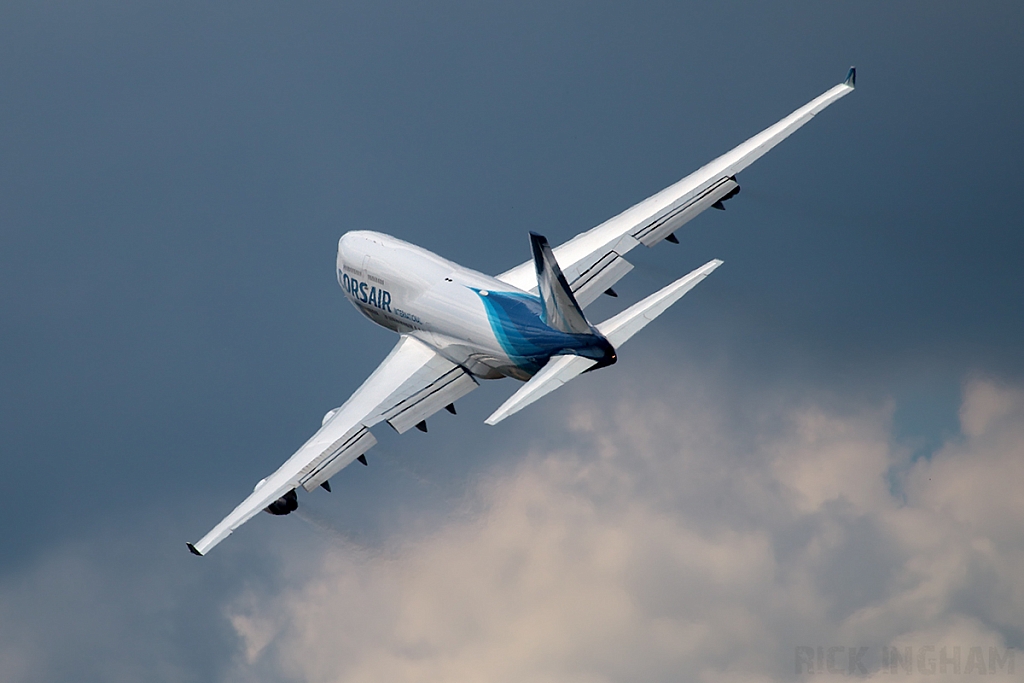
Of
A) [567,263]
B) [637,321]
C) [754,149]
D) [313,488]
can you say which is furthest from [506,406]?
[754,149]

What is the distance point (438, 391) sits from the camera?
78062mm

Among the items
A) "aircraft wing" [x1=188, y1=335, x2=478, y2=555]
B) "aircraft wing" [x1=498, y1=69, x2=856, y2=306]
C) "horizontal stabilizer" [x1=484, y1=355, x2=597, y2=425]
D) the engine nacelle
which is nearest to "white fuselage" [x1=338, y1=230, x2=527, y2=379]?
"aircraft wing" [x1=188, y1=335, x2=478, y2=555]

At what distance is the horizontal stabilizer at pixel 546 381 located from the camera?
2566 inches

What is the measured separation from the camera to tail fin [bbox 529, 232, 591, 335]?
232 ft

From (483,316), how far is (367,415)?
7.31m

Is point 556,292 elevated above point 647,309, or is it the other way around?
point 556,292

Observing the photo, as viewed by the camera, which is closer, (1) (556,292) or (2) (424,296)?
(1) (556,292)

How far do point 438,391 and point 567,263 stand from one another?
1017cm

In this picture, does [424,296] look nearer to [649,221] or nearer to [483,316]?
[483,316]

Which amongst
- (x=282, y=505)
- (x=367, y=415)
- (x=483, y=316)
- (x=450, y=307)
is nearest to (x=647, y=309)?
(x=483, y=316)

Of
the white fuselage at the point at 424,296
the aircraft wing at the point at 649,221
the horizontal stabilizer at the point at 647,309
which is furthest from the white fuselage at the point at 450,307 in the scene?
the aircraft wing at the point at 649,221

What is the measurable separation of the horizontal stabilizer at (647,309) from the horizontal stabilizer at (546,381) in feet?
5.10

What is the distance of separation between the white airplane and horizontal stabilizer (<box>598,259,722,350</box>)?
44mm

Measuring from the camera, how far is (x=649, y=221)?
271ft
